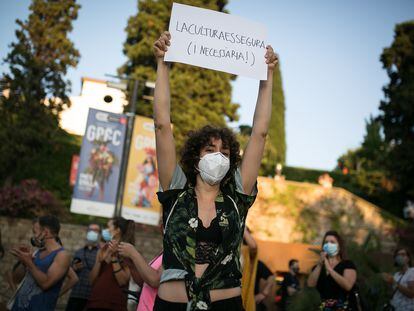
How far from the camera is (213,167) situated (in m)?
2.94

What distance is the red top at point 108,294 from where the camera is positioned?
234 inches

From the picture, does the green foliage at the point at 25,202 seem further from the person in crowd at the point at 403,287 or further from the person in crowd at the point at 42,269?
the person in crowd at the point at 403,287

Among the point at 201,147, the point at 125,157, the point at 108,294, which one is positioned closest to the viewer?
the point at 201,147

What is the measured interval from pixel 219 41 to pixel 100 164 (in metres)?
10.9

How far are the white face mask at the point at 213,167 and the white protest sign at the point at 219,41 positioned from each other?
65cm

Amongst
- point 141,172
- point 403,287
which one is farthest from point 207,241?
point 141,172

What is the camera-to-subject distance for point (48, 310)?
215 inches

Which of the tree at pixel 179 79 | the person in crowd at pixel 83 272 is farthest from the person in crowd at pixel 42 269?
the tree at pixel 179 79

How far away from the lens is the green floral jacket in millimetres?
2711

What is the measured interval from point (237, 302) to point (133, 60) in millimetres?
28209

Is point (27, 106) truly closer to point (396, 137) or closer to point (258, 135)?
point (396, 137)

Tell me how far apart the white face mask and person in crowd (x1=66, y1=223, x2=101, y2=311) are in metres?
4.77

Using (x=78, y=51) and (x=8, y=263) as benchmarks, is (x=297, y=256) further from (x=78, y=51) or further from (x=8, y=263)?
(x=78, y=51)

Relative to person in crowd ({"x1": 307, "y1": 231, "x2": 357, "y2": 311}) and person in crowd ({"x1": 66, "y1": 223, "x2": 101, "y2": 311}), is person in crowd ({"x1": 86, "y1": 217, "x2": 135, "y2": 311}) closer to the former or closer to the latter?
person in crowd ({"x1": 66, "y1": 223, "x2": 101, "y2": 311})
